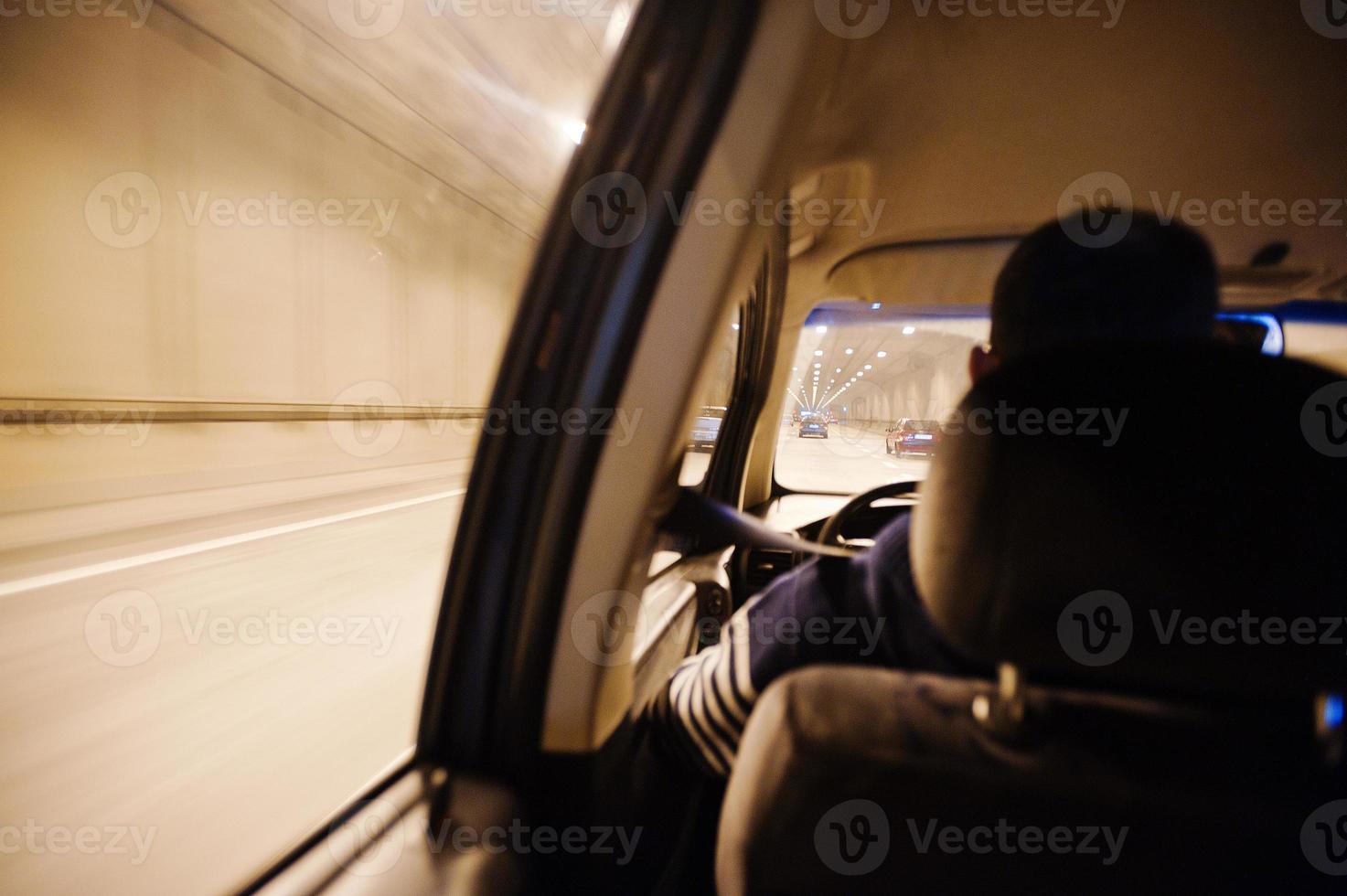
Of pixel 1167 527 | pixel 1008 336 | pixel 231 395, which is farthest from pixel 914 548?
pixel 231 395

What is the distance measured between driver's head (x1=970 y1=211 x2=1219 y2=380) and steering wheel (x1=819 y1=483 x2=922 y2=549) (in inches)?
52.7

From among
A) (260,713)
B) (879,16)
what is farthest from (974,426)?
(260,713)

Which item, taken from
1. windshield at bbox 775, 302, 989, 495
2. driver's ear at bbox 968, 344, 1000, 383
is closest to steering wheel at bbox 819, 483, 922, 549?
windshield at bbox 775, 302, 989, 495

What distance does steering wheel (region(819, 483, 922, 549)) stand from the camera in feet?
7.91

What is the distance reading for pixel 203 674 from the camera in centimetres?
316

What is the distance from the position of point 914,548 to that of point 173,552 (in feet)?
22.9

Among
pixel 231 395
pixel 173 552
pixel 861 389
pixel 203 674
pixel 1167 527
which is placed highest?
pixel 861 389

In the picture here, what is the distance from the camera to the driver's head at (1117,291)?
3.39 feet

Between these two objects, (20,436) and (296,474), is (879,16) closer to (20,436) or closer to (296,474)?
(20,436)

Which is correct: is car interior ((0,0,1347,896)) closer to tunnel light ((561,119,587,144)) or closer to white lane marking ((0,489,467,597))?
tunnel light ((561,119,587,144))

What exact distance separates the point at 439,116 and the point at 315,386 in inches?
217

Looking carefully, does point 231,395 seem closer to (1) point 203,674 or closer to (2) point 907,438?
(1) point 203,674

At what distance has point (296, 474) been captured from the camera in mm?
Result: 10273

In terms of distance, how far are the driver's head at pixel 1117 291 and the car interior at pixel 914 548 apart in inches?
3.9
